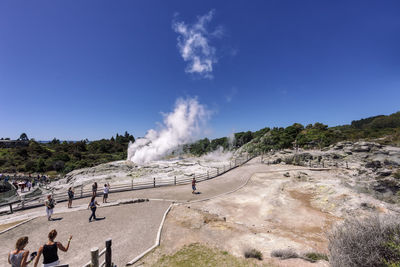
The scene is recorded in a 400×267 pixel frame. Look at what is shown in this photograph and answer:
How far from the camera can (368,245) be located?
16.7ft

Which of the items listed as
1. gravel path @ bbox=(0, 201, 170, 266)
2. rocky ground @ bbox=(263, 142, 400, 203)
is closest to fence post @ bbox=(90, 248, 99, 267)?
gravel path @ bbox=(0, 201, 170, 266)

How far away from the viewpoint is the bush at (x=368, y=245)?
4.81 m

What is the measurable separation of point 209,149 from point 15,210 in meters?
58.4

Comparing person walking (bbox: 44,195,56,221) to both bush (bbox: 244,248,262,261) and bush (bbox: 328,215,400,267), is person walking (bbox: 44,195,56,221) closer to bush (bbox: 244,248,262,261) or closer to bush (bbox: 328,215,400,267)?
bush (bbox: 244,248,262,261)

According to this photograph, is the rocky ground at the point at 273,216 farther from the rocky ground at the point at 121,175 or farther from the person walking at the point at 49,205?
the rocky ground at the point at 121,175

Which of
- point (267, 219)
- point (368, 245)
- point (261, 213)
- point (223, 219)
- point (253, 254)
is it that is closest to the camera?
point (368, 245)

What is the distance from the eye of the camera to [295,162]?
31.5 m

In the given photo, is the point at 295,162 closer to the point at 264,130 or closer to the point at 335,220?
the point at 335,220

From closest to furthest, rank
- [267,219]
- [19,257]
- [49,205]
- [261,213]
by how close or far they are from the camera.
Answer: [19,257]
[49,205]
[267,219]
[261,213]

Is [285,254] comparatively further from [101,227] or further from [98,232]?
[101,227]

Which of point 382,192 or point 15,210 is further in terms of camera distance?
point 382,192

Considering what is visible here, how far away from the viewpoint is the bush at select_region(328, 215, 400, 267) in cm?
481

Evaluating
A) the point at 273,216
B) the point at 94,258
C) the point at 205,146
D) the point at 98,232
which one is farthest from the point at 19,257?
the point at 205,146

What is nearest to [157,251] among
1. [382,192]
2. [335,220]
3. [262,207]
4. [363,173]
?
[262,207]
